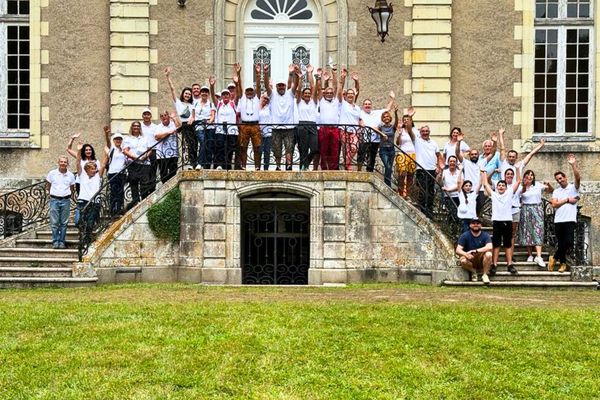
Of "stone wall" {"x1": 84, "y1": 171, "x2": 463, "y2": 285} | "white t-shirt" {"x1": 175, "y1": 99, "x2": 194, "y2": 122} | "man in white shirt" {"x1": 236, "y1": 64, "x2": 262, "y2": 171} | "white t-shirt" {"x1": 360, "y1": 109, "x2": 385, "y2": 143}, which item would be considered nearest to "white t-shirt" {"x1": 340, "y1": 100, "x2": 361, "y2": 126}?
"white t-shirt" {"x1": 360, "y1": 109, "x2": 385, "y2": 143}

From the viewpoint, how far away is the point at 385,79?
62.0 feet

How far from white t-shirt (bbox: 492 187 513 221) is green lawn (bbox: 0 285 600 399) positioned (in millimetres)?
3007

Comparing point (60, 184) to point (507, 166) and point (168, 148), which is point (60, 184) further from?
point (507, 166)

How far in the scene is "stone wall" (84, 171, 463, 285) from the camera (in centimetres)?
1562

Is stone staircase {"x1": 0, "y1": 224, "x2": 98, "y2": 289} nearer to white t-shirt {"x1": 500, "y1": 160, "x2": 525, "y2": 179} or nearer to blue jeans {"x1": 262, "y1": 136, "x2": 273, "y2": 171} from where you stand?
blue jeans {"x1": 262, "y1": 136, "x2": 273, "y2": 171}

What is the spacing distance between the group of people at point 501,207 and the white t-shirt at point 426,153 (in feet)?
0.94

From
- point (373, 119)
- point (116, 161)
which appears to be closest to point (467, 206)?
point (373, 119)

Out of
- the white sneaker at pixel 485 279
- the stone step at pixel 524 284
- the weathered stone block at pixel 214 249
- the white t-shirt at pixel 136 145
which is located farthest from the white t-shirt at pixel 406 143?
the white t-shirt at pixel 136 145

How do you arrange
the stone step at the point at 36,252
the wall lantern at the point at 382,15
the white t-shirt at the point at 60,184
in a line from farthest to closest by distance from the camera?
the wall lantern at the point at 382,15 → the white t-shirt at the point at 60,184 → the stone step at the point at 36,252

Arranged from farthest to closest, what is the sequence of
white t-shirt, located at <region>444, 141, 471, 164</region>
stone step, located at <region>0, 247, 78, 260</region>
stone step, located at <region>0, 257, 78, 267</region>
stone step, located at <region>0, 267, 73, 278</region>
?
white t-shirt, located at <region>444, 141, 471, 164</region>
stone step, located at <region>0, 247, 78, 260</region>
stone step, located at <region>0, 257, 78, 267</region>
stone step, located at <region>0, 267, 73, 278</region>

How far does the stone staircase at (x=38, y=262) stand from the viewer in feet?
47.9

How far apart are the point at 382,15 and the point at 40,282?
7.67 meters

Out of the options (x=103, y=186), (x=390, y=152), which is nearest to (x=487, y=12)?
(x=390, y=152)

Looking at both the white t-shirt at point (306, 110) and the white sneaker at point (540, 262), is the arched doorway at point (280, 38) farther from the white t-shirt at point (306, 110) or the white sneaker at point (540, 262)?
the white sneaker at point (540, 262)
